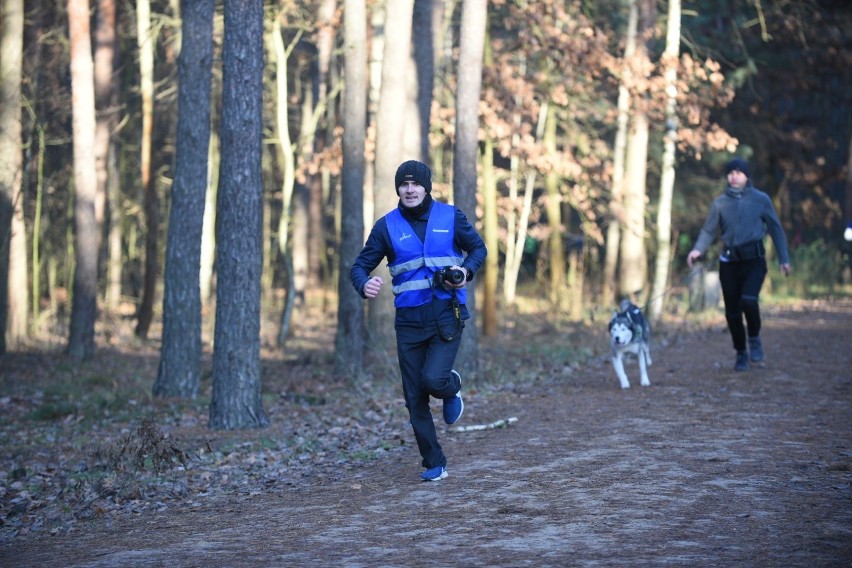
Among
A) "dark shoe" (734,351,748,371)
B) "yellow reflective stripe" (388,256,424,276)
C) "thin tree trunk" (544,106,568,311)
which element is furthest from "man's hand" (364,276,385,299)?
"thin tree trunk" (544,106,568,311)

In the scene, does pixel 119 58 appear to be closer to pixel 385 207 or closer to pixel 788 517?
pixel 385 207

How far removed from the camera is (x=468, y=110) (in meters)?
16.3

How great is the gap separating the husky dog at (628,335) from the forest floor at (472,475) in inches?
14.6

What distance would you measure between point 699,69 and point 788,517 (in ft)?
59.1

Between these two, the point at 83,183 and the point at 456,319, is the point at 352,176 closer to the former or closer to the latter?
the point at 83,183

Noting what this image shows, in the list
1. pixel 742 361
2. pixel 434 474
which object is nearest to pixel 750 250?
pixel 742 361

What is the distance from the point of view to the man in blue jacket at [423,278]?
848cm

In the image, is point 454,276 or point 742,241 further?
point 742,241

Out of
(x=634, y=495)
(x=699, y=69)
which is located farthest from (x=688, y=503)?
(x=699, y=69)

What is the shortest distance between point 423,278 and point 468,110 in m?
8.16

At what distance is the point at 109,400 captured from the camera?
1628 centimetres

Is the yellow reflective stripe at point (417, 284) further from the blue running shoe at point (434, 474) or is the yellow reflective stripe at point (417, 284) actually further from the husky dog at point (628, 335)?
the husky dog at point (628, 335)

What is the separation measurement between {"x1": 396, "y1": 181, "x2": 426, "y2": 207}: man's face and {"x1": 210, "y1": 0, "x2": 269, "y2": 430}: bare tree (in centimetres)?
441

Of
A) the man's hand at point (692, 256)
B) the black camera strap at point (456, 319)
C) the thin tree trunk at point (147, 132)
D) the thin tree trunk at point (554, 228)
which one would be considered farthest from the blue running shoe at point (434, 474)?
the thin tree trunk at point (554, 228)
